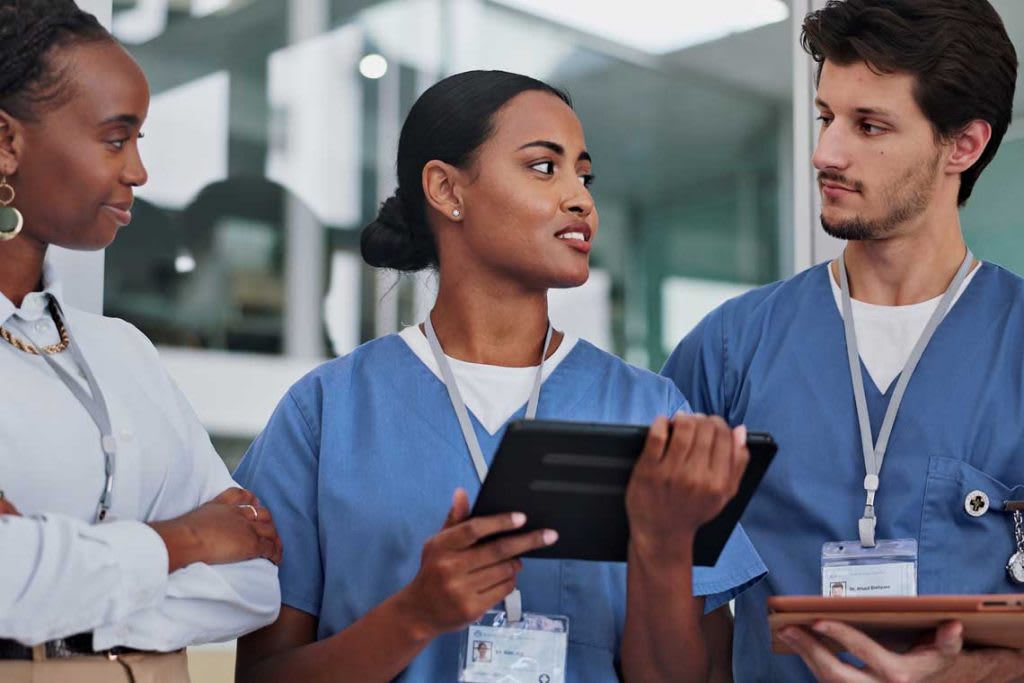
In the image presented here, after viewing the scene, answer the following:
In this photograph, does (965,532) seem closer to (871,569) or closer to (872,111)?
(871,569)

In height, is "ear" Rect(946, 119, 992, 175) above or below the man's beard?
above

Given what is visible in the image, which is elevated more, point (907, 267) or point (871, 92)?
point (871, 92)

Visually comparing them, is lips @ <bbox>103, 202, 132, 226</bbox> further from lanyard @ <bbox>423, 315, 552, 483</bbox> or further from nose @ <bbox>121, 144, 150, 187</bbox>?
lanyard @ <bbox>423, 315, 552, 483</bbox>

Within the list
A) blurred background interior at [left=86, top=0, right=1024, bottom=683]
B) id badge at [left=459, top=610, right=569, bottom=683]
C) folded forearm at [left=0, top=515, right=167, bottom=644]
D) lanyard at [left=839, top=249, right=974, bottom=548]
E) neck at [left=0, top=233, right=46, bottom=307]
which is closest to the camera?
folded forearm at [left=0, top=515, right=167, bottom=644]

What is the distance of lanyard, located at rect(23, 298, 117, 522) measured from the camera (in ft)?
4.52

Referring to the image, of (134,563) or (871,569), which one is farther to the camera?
(871,569)

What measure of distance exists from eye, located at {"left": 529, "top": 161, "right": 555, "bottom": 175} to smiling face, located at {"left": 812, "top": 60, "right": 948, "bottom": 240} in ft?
1.39

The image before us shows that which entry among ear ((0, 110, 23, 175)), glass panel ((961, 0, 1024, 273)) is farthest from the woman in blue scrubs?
glass panel ((961, 0, 1024, 273))

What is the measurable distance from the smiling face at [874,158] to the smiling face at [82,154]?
3.31 feet

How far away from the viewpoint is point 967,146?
2045 millimetres

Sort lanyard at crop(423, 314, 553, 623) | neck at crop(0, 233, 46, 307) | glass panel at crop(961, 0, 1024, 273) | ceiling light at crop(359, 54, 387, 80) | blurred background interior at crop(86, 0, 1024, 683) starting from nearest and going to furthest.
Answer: neck at crop(0, 233, 46, 307)
lanyard at crop(423, 314, 553, 623)
glass panel at crop(961, 0, 1024, 273)
blurred background interior at crop(86, 0, 1024, 683)
ceiling light at crop(359, 54, 387, 80)

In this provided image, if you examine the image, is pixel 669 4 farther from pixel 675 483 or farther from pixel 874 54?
pixel 675 483

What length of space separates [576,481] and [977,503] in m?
0.74

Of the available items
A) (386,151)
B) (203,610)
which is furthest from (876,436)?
(386,151)
